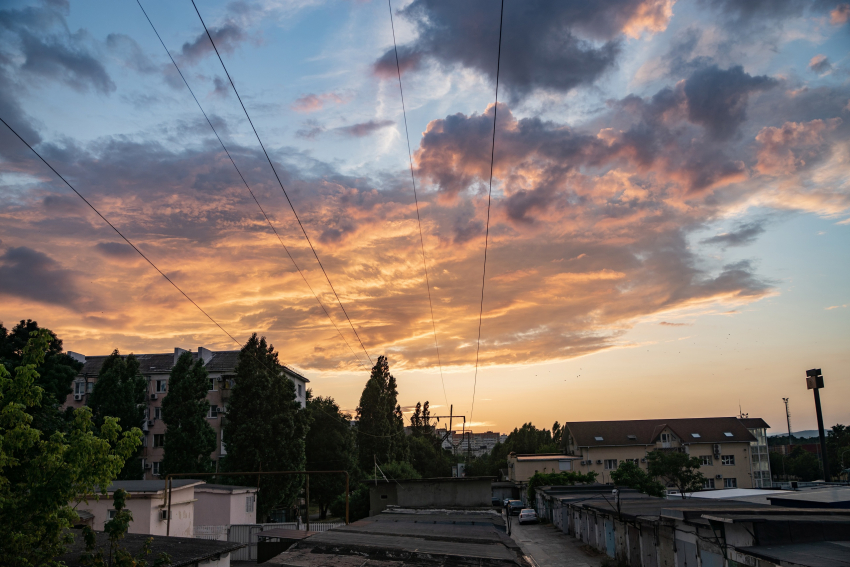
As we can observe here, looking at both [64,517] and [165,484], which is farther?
[165,484]

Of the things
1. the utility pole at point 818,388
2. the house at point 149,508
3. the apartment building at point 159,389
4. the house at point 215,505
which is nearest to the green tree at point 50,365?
the house at point 149,508

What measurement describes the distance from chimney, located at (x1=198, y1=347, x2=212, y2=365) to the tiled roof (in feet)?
166

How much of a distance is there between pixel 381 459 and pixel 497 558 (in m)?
46.8

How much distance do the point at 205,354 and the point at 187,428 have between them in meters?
17.3

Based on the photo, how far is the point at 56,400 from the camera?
38.7 meters

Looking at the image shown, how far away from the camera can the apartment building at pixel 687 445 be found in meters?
77.8

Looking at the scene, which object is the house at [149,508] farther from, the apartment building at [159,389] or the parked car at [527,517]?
the parked car at [527,517]

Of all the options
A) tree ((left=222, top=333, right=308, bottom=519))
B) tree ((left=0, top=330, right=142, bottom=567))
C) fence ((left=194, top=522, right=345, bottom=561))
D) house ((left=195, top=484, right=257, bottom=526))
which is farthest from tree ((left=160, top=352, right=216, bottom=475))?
tree ((left=0, top=330, right=142, bottom=567))

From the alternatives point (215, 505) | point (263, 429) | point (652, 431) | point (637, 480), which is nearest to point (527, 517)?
point (637, 480)

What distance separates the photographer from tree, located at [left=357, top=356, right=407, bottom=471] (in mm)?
62656

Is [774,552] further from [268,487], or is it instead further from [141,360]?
[141,360]

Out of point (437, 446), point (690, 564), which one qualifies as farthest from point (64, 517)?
point (437, 446)

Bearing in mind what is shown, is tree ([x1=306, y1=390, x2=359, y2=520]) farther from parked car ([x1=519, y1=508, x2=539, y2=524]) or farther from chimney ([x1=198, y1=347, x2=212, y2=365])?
parked car ([x1=519, y1=508, x2=539, y2=524])

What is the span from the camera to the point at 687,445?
77.9 m
